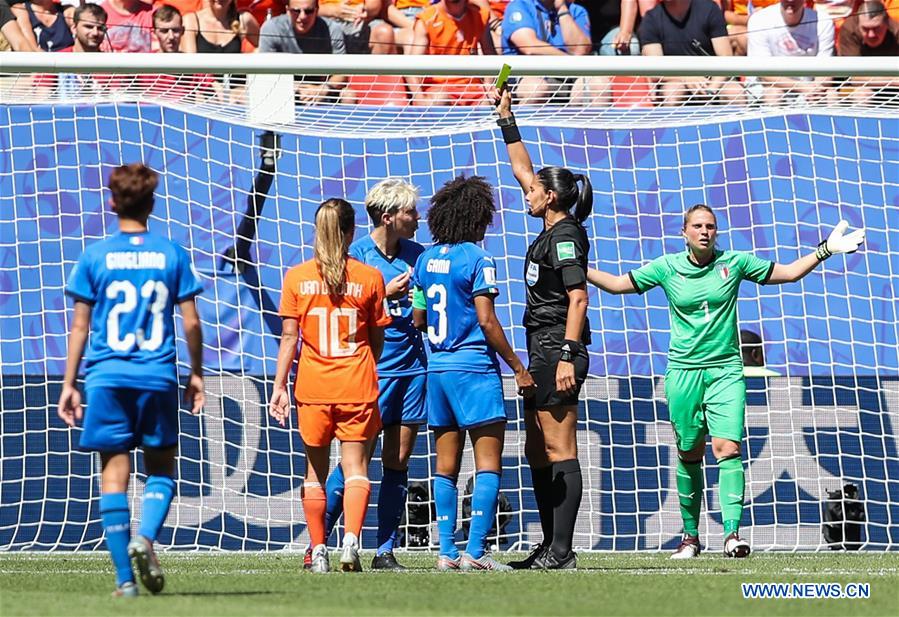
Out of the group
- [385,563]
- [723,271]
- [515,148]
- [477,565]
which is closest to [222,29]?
[515,148]

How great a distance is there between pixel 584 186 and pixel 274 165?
172 inches

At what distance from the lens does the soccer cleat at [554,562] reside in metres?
7.79

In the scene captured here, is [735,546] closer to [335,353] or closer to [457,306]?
[457,306]

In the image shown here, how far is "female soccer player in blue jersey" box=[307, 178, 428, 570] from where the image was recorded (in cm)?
793

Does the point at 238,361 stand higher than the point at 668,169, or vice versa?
the point at 668,169

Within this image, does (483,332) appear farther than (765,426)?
No

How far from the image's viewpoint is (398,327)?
8.11 meters

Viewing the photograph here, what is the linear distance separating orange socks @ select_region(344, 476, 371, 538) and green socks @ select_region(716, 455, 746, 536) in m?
2.38

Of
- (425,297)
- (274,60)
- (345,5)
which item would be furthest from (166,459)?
(345,5)

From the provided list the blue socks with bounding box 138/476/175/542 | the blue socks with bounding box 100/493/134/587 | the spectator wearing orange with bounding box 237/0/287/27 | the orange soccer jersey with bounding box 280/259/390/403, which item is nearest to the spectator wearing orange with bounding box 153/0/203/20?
the spectator wearing orange with bounding box 237/0/287/27

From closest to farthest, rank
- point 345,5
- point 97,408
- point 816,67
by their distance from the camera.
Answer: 1. point 97,408
2. point 816,67
3. point 345,5

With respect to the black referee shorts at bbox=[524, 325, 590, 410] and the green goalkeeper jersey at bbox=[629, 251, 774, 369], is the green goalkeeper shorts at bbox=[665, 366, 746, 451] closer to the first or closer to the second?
the green goalkeeper jersey at bbox=[629, 251, 774, 369]

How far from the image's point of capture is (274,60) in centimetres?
985

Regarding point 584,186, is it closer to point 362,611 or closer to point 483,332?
point 483,332
